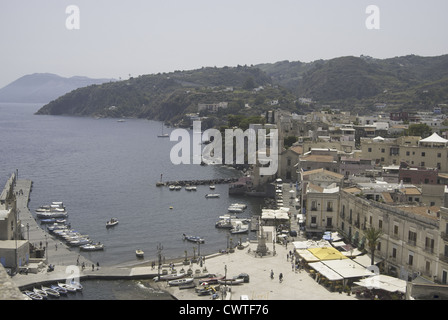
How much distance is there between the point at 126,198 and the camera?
5712 centimetres

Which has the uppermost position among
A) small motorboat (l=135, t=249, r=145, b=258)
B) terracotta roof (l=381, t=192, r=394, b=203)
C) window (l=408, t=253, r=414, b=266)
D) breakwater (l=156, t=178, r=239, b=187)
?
terracotta roof (l=381, t=192, r=394, b=203)

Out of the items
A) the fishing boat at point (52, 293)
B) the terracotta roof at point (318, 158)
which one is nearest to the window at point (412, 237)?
the fishing boat at point (52, 293)

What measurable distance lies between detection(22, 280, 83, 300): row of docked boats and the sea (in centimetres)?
61

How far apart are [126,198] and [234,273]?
30.1m

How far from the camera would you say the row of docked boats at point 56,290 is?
2664 cm

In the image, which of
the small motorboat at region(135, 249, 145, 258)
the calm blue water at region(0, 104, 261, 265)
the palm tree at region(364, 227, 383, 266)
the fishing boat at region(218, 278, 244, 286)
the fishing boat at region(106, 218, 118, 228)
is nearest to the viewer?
the palm tree at region(364, 227, 383, 266)

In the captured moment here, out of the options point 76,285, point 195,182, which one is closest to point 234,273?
point 76,285

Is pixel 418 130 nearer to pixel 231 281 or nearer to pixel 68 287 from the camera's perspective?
pixel 231 281

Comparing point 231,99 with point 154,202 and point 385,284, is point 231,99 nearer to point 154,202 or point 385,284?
point 154,202

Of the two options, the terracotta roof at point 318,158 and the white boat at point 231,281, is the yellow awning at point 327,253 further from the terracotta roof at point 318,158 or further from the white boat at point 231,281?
the terracotta roof at point 318,158

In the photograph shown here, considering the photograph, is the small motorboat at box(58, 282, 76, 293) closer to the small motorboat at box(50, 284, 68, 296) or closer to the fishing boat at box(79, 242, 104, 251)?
the small motorboat at box(50, 284, 68, 296)

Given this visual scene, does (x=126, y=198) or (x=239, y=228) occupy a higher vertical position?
(x=126, y=198)

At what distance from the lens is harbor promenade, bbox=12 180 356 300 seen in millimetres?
25859

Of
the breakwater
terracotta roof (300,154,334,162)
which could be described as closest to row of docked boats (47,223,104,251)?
the breakwater
